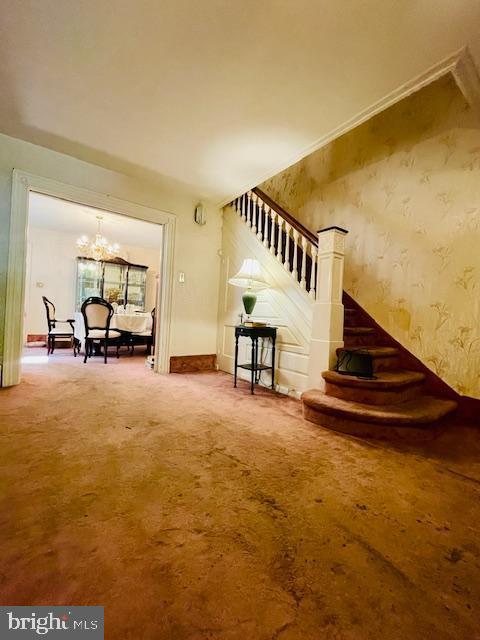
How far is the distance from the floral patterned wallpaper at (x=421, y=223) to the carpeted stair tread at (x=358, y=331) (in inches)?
7.6

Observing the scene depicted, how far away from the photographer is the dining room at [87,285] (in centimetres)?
481

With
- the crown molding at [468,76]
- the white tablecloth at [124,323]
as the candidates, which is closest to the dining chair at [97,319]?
the white tablecloth at [124,323]

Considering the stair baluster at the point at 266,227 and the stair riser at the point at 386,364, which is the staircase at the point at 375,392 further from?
the stair baluster at the point at 266,227

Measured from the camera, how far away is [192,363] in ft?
13.2

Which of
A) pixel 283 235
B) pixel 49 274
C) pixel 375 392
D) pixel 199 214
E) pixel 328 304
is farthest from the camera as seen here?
pixel 49 274

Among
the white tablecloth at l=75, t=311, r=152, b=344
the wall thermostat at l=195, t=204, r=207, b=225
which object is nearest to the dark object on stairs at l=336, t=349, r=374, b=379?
the wall thermostat at l=195, t=204, r=207, b=225

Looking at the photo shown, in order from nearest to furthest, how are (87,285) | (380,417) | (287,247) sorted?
(380,417), (287,247), (87,285)

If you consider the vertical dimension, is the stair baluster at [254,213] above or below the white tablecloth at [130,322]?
above

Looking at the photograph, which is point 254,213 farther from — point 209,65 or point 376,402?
point 376,402

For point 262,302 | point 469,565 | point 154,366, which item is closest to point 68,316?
point 154,366

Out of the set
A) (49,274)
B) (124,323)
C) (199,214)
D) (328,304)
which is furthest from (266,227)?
(49,274)

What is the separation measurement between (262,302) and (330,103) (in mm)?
1961

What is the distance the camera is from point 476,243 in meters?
2.38

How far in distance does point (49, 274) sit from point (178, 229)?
14.3ft
